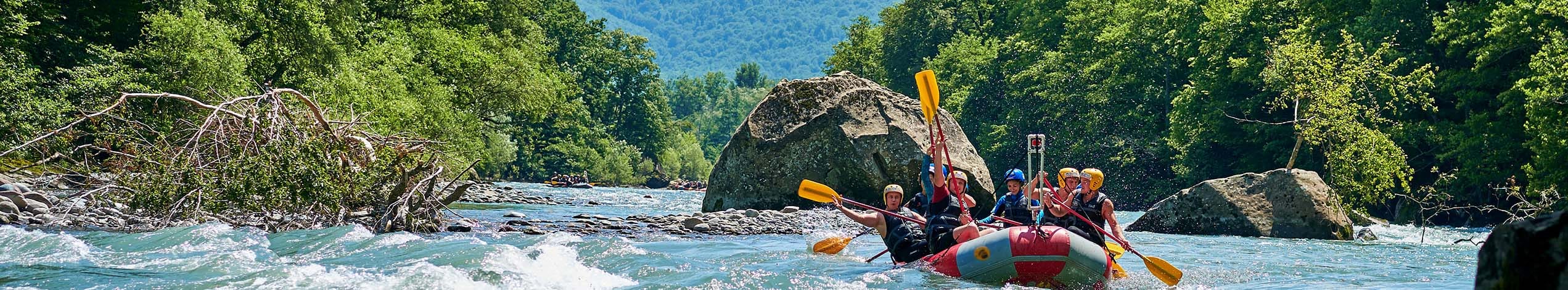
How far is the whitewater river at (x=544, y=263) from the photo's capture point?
7.76m

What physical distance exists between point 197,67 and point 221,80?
1.18ft

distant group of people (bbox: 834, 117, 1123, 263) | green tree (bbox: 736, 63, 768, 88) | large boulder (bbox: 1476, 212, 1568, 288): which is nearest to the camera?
large boulder (bbox: 1476, 212, 1568, 288)

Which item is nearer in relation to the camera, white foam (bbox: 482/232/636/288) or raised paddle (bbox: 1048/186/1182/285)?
white foam (bbox: 482/232/636/288)

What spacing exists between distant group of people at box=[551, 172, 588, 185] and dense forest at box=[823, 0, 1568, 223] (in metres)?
15.9

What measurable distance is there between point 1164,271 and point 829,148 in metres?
10.3

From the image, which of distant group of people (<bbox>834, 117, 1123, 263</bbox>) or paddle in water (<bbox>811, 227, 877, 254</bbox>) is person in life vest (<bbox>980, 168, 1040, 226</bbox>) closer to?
distant group of people (<bbox>834, 117, 1123, 263</bbox>)

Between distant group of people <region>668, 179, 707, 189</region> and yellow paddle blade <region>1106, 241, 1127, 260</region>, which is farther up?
yellow paddle blade <region>1106, 241, 1127, 260</region>

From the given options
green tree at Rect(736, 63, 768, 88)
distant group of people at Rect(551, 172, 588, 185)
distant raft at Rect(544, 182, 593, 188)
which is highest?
green tree at Rect(736, 63, 768, 88)

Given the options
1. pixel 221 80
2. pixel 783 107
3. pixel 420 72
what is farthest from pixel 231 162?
pixel 420 72

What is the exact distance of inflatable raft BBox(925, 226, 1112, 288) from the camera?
27.4 ft

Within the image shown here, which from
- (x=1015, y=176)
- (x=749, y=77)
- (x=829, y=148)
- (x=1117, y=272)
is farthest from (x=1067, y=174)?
(x=749, y=77)

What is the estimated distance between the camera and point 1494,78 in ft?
69.8

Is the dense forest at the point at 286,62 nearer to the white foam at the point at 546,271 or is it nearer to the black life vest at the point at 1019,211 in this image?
the white foam at the point at 546,271

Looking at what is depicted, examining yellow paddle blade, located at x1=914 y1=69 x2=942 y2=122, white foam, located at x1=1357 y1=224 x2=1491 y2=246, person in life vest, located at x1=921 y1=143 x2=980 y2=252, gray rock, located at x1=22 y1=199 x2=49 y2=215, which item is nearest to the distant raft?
white foam, located at x1=1357 y1=224 x2=1491 y2=246
